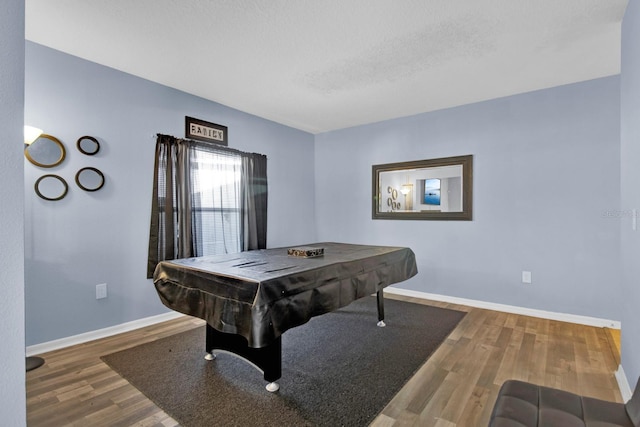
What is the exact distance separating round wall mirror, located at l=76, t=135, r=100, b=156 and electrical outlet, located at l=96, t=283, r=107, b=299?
1.18 meters

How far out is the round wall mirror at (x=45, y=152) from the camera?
2.48 meters

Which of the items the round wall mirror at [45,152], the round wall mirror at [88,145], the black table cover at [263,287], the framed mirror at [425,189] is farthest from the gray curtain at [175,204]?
the framed mirror at [425,189]

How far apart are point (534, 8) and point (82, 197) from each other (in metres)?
3.75

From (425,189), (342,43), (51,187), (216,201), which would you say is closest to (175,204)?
(216,201)

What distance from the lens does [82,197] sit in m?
2.76

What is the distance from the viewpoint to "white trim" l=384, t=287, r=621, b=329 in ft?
10.1

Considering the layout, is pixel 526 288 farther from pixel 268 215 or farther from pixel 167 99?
pixel 167 99

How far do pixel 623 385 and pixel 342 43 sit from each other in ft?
9.81

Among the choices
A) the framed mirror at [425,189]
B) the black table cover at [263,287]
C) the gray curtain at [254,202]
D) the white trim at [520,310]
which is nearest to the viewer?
the black table cover at [263,287]

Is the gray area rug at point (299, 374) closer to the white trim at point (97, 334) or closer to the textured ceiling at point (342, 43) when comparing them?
the white trim at point (97, 334)

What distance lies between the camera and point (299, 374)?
2.16 m

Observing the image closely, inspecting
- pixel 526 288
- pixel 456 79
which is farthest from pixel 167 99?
pixel 526 288

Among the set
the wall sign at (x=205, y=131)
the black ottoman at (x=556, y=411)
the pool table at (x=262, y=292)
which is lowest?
the black ottoman at (x=556, y=411)

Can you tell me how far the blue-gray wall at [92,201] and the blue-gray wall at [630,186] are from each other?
12.1 ft
